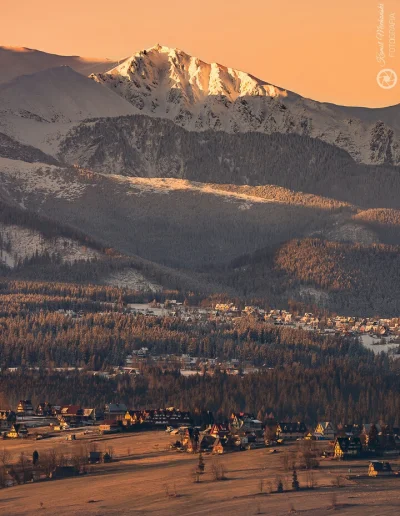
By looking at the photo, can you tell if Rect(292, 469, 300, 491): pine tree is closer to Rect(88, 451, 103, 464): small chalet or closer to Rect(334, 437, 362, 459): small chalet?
Rect(334, 437, 362, 459): small chalet

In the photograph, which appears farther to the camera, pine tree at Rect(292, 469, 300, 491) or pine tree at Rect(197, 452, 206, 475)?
pine tree at Rect(197, 452, 206, 475)

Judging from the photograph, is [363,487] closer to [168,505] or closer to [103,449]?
[168,505]

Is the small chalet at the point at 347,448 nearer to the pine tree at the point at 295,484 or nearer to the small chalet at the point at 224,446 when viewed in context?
the small chalet at the point at 224,446

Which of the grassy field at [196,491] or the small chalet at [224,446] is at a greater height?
the small chalet at [224,446]

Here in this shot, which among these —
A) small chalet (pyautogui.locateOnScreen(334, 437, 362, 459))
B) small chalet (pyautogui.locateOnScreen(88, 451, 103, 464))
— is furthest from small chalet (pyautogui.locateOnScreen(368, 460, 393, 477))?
small chalet (pyautogui.locateOnScreen(88, 451, 103, 464))

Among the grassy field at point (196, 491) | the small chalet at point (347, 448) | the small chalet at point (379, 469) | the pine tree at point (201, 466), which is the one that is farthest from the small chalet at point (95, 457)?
the small chalet at point (379, 469)

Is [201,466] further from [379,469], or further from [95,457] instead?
[379,469]

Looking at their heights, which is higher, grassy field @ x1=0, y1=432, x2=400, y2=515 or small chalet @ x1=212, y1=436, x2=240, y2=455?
small chalet @ x1=212, y1=436, x2=240, y2=455

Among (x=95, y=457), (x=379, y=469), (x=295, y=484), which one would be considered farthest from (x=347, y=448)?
(x=95, y=457)
